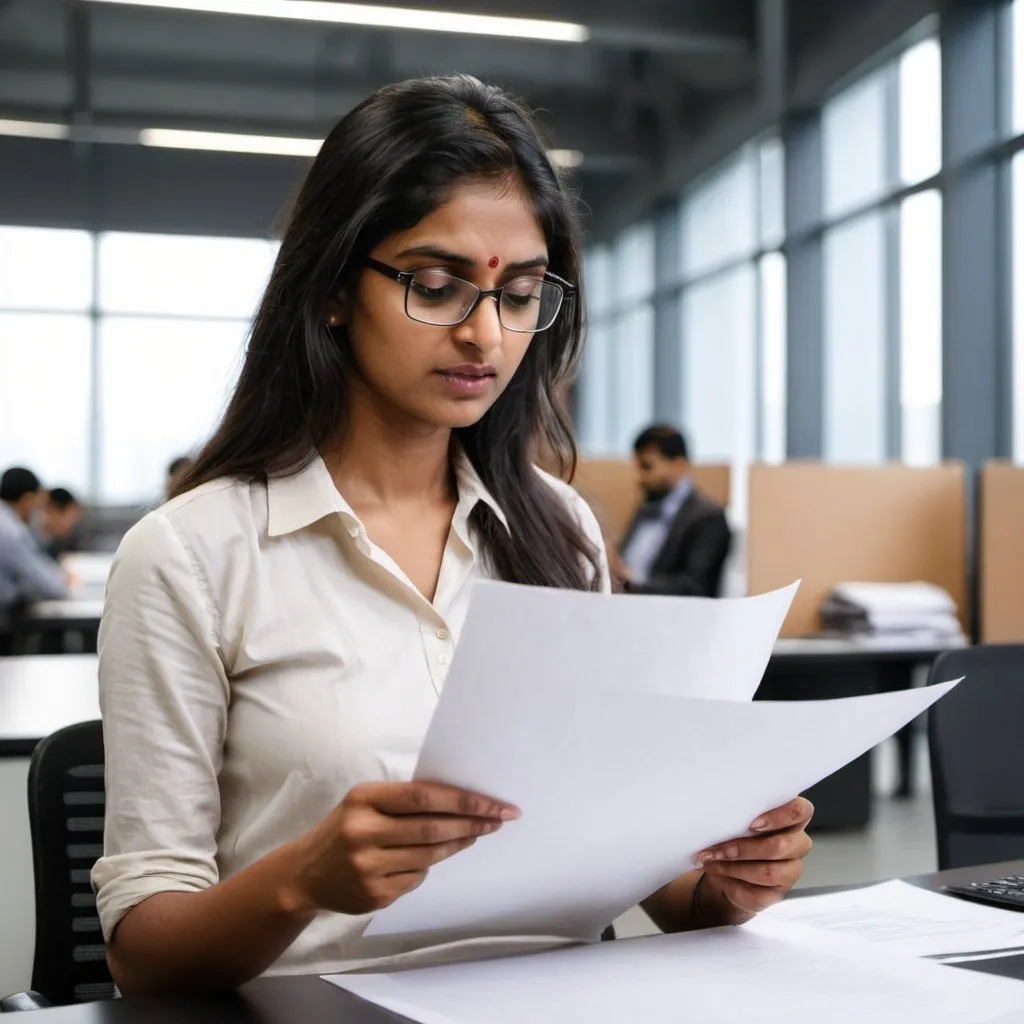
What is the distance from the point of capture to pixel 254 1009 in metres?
0.80

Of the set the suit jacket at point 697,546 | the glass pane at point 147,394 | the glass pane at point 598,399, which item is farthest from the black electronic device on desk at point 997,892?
the glass pane at point 598,399

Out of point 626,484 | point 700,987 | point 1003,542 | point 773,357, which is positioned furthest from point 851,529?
point 773,357

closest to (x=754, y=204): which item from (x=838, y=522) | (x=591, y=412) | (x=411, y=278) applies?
(x=591, y=412)

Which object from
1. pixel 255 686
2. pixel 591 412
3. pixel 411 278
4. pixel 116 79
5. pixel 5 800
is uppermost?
pixel 116 79

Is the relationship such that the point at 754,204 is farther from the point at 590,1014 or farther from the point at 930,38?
the point at 590,1014

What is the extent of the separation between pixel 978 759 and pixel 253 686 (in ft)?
3.42

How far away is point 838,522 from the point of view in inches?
172

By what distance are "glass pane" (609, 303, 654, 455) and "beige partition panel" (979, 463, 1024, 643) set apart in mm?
6206

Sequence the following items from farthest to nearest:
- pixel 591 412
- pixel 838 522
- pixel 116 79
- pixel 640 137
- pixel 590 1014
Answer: pixel 591 412
pixel 640 137
pixel 116 79
pixel 838 522
pixel 590 1014

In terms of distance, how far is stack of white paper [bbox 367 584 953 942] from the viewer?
2.34 ft

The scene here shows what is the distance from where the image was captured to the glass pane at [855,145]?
7141 mm

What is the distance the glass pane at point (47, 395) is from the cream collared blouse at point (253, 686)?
26.4 ft

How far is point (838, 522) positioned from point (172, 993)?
3684 millimetres

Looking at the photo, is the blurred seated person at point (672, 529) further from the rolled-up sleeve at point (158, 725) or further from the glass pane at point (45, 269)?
the glass pane at point (45, 269)
